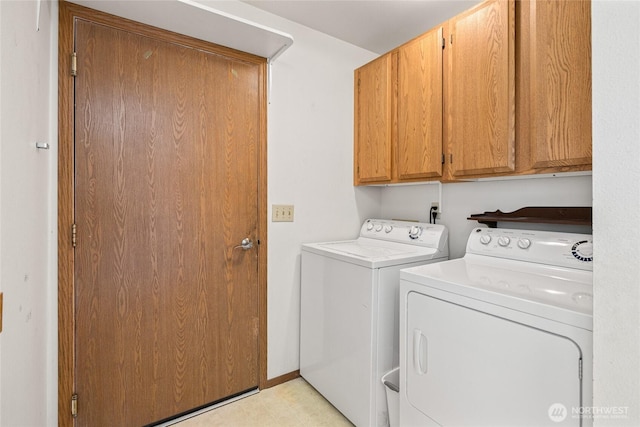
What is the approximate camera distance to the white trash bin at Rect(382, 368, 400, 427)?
5.02 feet

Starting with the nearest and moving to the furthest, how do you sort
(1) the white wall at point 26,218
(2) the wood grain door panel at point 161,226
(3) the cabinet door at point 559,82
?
1. (1) the white wall at point 26,218
2. (3) the cabinet door at point 559,82
3. (2) the wood grain door panel at point 161,226

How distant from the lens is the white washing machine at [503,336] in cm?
A: 90

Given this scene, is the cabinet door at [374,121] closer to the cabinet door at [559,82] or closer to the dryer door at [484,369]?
the cabinet door at [559,82]

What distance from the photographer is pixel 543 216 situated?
156cm

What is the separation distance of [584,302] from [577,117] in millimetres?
738

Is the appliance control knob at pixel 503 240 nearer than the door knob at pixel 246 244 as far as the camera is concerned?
Yes

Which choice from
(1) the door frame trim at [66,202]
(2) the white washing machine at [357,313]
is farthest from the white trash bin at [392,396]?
(1) the door frame trim at [66,202]

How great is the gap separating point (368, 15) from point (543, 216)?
1596 mm

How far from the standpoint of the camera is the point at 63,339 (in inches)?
56.9

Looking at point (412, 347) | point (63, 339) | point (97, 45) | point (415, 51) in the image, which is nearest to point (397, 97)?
point (415, 51)

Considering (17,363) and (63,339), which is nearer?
(17,363)

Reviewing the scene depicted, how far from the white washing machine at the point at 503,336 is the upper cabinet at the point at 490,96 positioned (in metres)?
0.42

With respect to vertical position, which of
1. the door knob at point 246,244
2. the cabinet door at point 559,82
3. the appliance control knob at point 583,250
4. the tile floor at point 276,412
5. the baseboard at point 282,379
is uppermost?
the cabinet door at point 559,82

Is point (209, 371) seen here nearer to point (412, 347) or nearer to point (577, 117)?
point (412, 347)
